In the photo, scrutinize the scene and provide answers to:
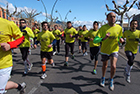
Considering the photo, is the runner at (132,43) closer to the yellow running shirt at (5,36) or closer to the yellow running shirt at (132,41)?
the yellow running shirt at (132,41)

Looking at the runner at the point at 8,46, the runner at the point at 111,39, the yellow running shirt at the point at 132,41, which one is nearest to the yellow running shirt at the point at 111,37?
the runner at the point at 111,39

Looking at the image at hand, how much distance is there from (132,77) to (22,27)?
15.9 ft

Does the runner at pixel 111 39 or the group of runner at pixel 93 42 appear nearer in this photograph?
the group of runner at pixel 93 42

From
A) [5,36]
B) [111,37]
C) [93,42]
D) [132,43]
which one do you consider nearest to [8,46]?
[5,36]

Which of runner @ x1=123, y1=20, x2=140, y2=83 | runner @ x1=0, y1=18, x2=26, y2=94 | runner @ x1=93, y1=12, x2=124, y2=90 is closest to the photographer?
runner @ x1=0, y1=18, x2=26, y2=94

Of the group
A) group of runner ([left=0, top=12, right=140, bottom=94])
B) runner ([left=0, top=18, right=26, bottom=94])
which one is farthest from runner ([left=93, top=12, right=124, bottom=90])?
runner ([left=0, top=18, right=26, bottom=94])

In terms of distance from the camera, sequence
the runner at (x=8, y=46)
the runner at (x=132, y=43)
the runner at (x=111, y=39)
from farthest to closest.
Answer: the runner at (x=132, y=43)
the runner at (x=111, y=39)
the runner at (x=8, y=46)

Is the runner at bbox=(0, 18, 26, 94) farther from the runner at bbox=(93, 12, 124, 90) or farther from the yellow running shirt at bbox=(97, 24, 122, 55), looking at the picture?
the yellow running shirt at bbox=(97, 24, 122, 55)

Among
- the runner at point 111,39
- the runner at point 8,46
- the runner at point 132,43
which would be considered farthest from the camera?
the runner at point 132,43

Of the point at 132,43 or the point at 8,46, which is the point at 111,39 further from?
the point at 8,46

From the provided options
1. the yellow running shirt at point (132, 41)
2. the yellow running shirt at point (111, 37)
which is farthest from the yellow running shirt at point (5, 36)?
the yellow running shirt at point (132, 41)

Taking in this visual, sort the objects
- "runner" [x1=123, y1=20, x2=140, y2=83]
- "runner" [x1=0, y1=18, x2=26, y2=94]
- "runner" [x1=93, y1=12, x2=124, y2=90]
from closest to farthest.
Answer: "runner" [x1=0, y1=18, x2=26, y2=94] → "runner" [x1=93, y1=12, x2=124, y2=90] → "runner" [x1=123, y1=20, x2=140, y2=83]

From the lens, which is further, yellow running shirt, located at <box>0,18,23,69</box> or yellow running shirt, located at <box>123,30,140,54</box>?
yellow running shirt, located at <box>123,30,140,54</box>

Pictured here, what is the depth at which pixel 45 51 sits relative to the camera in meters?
4.51
